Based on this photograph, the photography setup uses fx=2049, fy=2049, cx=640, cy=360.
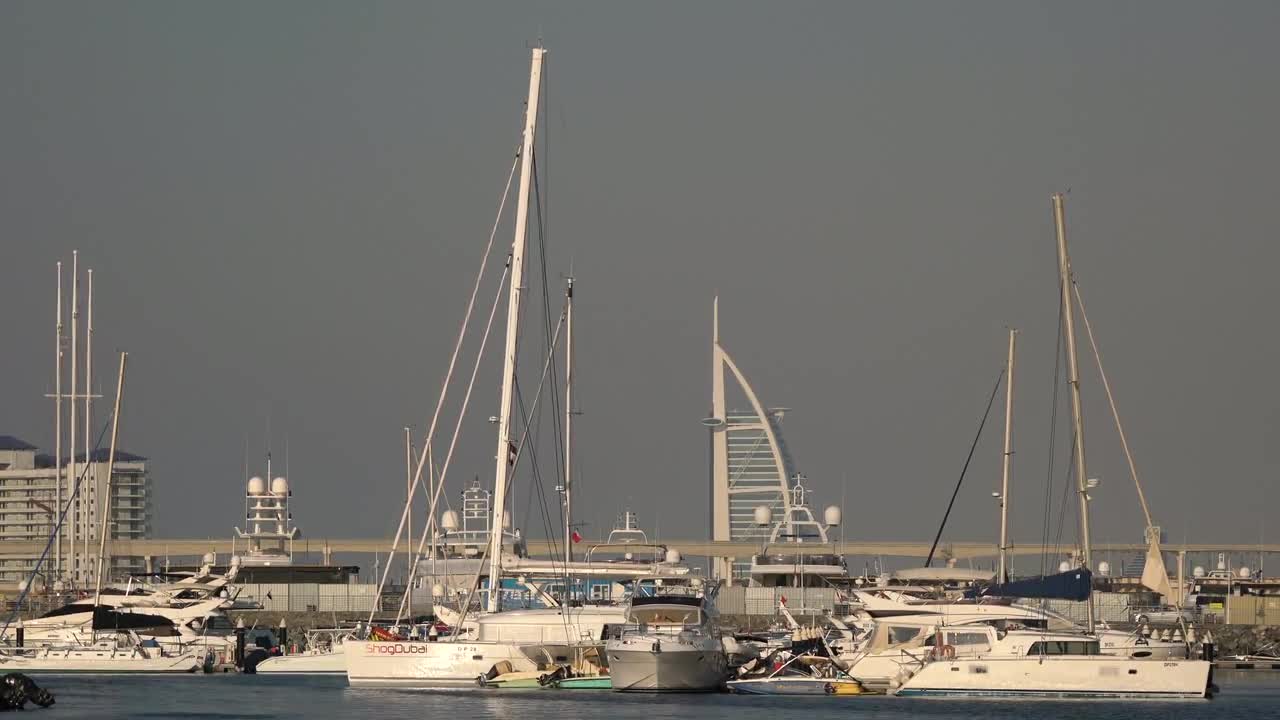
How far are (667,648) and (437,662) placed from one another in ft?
19.6

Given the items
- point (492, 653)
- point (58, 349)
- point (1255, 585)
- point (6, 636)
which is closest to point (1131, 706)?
point (492, 653)

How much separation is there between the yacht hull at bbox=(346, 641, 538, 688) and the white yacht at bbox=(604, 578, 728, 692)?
9.09 ft

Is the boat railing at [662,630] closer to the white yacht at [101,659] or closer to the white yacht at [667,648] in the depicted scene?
the white yacht at [667,648]

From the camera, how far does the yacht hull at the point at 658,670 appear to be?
5097 centimetres

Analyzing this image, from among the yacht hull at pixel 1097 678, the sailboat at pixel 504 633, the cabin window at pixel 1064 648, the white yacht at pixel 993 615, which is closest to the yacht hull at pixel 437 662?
the sailboat at pixel 504 633

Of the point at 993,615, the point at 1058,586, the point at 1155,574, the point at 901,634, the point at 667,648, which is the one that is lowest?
the point at 667,648

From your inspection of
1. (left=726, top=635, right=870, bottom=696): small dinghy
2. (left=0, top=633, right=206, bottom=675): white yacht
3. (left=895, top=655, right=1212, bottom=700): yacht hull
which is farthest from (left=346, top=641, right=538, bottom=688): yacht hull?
(left=0, top=633, right=206, bottom=675): white yacht

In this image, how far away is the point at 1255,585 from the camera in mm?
116062

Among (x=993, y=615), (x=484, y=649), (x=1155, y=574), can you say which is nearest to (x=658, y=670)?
(x=484, y=649)

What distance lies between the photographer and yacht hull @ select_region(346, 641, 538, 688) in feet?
171

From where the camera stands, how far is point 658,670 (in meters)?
51.0

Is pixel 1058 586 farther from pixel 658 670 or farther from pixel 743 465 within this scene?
pixel 743 465

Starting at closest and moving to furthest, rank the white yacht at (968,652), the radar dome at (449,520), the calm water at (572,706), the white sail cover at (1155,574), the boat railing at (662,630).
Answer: the calm water at (572,706) → the white yacht at (968,652) → the boat railing at (662,630) → the white sail cover at (1155,574) → the radar dome at (449,520)

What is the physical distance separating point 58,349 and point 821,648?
1614 inches
